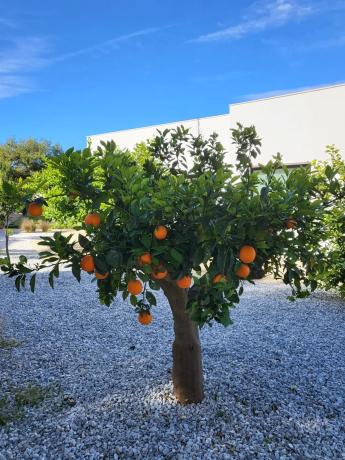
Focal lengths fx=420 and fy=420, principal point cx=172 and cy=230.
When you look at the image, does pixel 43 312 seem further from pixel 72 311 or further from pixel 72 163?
pixel 72 163

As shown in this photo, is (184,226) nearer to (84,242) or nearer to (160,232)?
(160,232)

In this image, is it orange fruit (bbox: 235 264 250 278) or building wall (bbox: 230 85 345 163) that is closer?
orange fruit (bbox: 235 264 250 278)

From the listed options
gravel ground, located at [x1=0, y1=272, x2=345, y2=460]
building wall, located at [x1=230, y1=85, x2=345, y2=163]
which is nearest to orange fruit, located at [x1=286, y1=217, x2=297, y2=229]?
Answer: gravel ground, located at [x1=0, y1=272, x2=345, y2=460]

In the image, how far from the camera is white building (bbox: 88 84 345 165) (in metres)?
15.9

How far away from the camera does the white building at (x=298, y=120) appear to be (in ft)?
52.3

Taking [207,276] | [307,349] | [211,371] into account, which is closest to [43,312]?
[211,371]

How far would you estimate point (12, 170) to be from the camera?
87.5 feet

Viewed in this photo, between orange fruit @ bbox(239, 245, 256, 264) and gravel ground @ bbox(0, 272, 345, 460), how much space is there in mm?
Result: 1217

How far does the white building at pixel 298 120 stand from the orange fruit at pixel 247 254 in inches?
578

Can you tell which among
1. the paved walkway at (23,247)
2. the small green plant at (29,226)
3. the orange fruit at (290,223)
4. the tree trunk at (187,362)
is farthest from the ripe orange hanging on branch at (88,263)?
the small green plant at (29,226)

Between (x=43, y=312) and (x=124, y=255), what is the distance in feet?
13.3

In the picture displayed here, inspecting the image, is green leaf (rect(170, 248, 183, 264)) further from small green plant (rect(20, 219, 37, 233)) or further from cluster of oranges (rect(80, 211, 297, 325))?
small green plant (rect(20, 219, 37, 233))

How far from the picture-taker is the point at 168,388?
9.64 ft

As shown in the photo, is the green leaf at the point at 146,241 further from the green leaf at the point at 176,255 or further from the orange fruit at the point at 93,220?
the orange fruit at the point at 93,220
